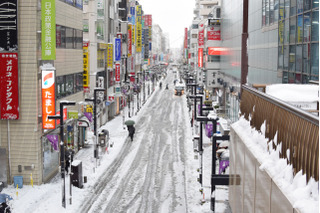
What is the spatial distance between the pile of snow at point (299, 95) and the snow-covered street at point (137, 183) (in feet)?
32.8

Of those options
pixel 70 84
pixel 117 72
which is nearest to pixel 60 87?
pixel 70 84

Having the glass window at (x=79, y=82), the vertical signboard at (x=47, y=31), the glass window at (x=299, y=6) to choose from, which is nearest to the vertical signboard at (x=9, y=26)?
the vertical signboard at (x=47, y=31)

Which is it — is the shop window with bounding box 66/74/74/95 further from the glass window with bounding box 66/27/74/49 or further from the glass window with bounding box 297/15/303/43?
the glass window with bounding box 297/15/303/43

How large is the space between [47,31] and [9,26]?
2159 millimetres

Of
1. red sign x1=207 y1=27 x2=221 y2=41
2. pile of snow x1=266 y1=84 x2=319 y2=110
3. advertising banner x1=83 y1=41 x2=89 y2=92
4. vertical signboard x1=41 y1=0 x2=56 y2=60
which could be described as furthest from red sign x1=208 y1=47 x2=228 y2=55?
pile of snow x1=266 y1=84 x2=319 y2=110

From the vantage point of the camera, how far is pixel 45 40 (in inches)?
1029

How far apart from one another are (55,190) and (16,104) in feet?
18.3

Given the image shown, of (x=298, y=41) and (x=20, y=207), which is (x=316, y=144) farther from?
(x=20, y=207)

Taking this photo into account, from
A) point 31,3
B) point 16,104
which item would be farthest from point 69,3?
point 16,104

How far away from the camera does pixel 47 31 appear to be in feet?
86.0

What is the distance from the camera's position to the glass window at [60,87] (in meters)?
30.9

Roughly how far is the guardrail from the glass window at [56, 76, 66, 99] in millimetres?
19740

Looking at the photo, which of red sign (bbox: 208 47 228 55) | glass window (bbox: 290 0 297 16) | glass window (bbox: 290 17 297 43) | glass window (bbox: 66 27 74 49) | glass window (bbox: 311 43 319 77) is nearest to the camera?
glass window (bbox: 311 43 319 77)

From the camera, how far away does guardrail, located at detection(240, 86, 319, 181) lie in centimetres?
814
